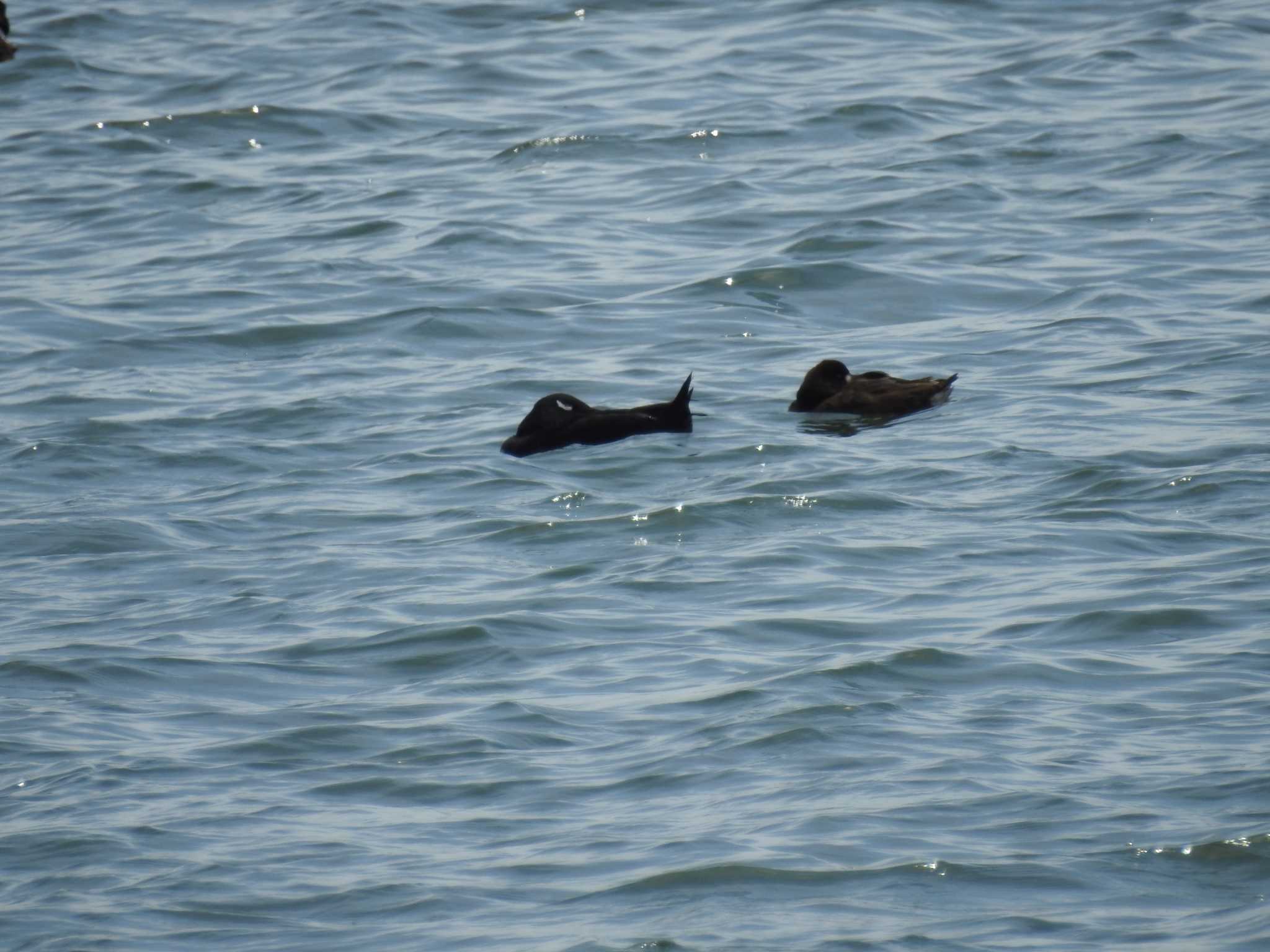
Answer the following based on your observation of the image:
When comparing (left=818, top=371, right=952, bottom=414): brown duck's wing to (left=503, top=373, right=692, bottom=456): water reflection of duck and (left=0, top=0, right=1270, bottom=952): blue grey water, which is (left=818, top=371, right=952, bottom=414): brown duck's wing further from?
(left=503, top=373, right=692, bottom=456): water reflection of duck

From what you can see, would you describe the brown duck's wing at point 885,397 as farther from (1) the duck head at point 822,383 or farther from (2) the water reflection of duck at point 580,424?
(2) the water reflection of duck at point 580,424

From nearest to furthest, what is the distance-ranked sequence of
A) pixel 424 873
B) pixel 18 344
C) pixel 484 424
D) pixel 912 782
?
1. pixel 424 873
2. pixel 912 782
3. pixel 484 424
4. pixel 18 344

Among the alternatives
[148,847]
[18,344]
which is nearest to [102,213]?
[18,344]

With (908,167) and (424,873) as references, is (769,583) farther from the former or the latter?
(908,167)

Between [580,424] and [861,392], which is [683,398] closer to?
[580,424]

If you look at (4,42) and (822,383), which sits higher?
(4,42)

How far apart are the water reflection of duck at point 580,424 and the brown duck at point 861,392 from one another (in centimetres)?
82

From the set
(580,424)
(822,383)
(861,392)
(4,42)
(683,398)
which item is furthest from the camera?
(4,42)

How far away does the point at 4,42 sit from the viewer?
69.9ft

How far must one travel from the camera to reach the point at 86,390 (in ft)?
41.7

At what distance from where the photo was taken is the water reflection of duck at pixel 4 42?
21.0 m

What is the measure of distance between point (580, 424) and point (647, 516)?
1252 mm

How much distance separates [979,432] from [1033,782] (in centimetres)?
450

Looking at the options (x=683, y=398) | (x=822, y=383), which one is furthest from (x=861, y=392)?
(x=683, y=398)
